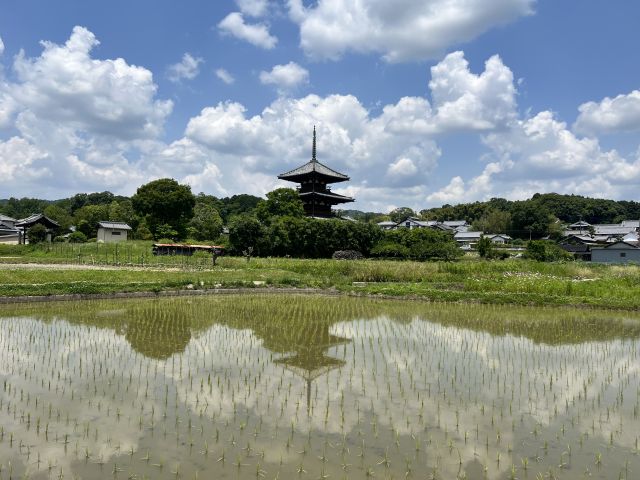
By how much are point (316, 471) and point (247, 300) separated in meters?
13.6

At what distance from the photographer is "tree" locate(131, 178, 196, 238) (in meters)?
44.4

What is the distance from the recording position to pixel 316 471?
490 centimetres

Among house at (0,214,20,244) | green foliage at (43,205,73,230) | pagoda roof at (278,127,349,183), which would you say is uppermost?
pagoda roof at (278,127,349,183)

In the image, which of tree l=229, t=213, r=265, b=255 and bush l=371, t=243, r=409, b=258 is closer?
tree l=229, t=213, r=265, b=255

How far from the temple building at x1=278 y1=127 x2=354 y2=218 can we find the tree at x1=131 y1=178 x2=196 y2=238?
1008cm

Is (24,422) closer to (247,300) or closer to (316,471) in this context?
(316,471)

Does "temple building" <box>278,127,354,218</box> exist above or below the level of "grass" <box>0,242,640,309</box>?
above

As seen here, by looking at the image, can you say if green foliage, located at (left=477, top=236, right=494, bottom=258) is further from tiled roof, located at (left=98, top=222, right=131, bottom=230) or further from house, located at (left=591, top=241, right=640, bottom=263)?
tiled roof, located at (left=98, top=222, right=131, bottom=230)

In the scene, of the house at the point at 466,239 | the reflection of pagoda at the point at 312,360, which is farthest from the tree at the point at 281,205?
the house at the point at 466,239

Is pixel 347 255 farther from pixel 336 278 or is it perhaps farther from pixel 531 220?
pixel 531 220

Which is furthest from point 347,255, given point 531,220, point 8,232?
point 531,220

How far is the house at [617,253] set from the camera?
132 feet

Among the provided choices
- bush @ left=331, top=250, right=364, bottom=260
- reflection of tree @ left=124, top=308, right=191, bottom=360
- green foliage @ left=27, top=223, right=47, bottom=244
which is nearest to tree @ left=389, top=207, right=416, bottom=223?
bush @ left=331, top=250, right=364, bottom=260

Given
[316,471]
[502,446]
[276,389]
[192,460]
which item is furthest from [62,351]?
[502,446]
